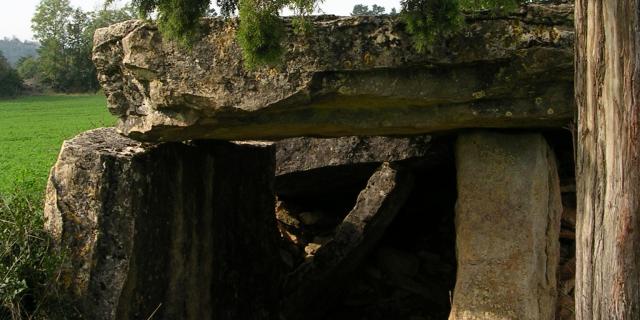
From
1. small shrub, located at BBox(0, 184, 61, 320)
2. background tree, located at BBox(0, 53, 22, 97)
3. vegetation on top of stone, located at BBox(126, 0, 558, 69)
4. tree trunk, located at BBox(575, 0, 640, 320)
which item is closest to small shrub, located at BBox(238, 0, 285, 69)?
vegetation on top of stone, located at BBox(126, 0, 558, 69)

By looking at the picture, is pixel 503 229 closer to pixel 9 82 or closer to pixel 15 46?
→ pixel 9 82

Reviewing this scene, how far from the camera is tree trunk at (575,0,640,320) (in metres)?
3.56

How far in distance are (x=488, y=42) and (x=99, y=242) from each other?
2785 mm

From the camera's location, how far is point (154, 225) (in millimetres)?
5770

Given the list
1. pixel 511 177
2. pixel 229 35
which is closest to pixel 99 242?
pixel 229 35

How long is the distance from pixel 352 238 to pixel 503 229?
251cm

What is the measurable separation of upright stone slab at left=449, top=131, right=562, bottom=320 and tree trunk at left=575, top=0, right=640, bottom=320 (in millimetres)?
1616

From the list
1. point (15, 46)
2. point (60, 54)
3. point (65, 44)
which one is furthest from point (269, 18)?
point (15, 46)

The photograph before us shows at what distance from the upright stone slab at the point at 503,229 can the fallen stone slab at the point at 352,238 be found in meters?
2.11

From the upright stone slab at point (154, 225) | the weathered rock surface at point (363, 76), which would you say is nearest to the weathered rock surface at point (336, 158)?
the upright stone slab at point (154, 225)

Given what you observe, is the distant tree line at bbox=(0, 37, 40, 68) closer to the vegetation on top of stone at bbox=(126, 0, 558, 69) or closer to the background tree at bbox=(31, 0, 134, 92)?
the background tree at bbox=(31, 0, 134, 92)

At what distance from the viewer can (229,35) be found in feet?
15.9

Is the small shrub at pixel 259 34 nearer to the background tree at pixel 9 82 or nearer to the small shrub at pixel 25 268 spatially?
the small shrub at pixel 25 268

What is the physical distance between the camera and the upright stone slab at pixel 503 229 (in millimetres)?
5445
